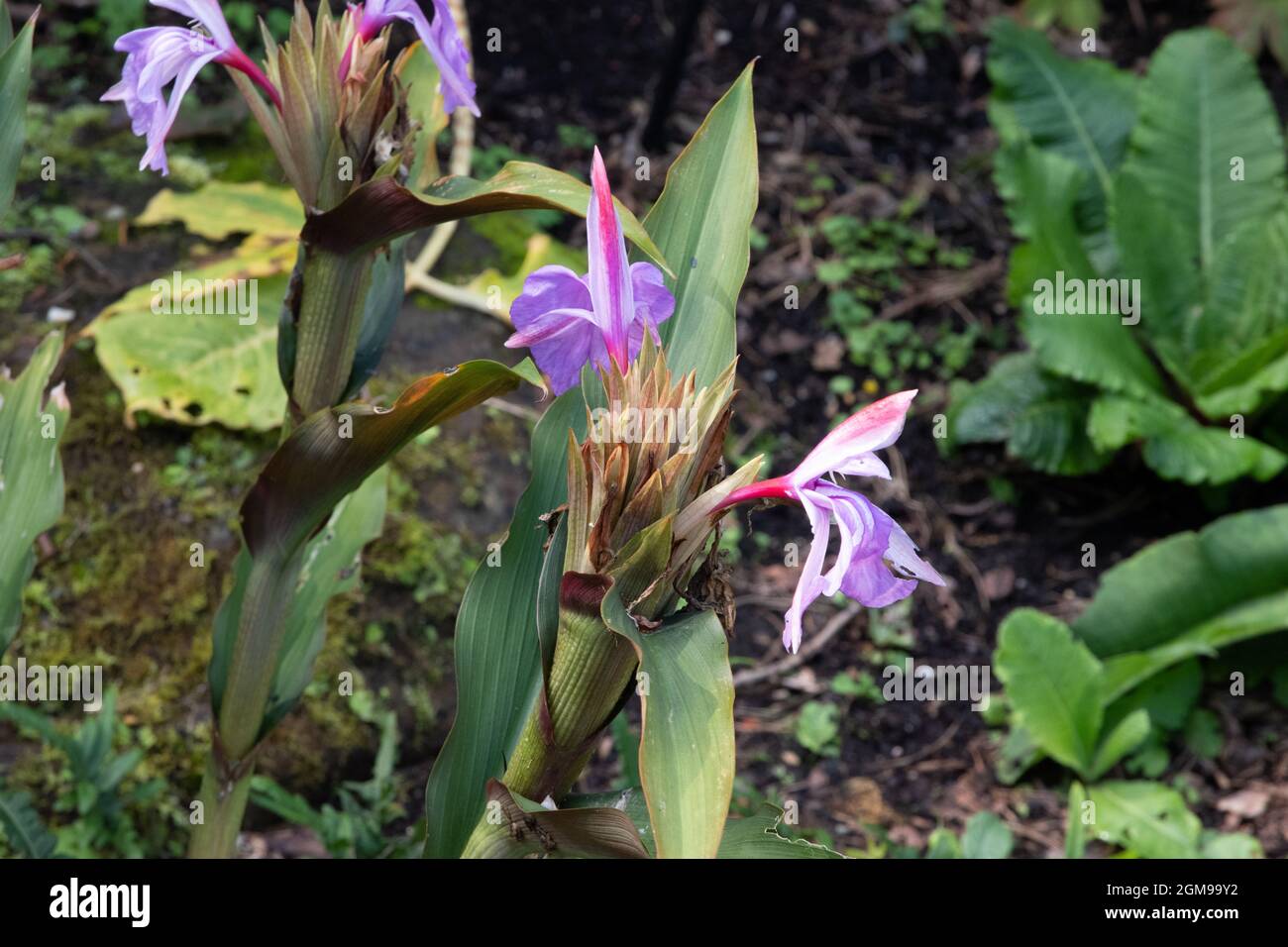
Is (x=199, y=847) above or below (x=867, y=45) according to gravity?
below

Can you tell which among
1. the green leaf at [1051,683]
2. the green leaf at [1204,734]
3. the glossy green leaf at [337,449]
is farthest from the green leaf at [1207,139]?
the glossy green leaf at [337,449]

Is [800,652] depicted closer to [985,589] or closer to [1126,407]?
[985,589]

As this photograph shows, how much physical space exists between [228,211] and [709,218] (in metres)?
2.15

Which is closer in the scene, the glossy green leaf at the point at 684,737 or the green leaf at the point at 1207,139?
the glossy green leaf at the point at 684,737

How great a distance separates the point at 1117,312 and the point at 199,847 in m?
2.95

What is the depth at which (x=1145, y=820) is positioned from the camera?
2791 mm

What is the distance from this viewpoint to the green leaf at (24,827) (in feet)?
6.28

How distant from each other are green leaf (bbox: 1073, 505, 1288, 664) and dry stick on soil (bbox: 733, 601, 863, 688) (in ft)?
1.97

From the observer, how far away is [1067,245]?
3586 millimetres

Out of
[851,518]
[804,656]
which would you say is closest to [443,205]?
[851,518]

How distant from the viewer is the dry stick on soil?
322 centimetres

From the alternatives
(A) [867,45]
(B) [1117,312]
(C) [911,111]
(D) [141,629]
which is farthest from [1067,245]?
(D) [141,629]

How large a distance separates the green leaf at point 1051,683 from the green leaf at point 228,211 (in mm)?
2112

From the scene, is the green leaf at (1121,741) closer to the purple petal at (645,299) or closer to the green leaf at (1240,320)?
the green leaf at (1240,320)
